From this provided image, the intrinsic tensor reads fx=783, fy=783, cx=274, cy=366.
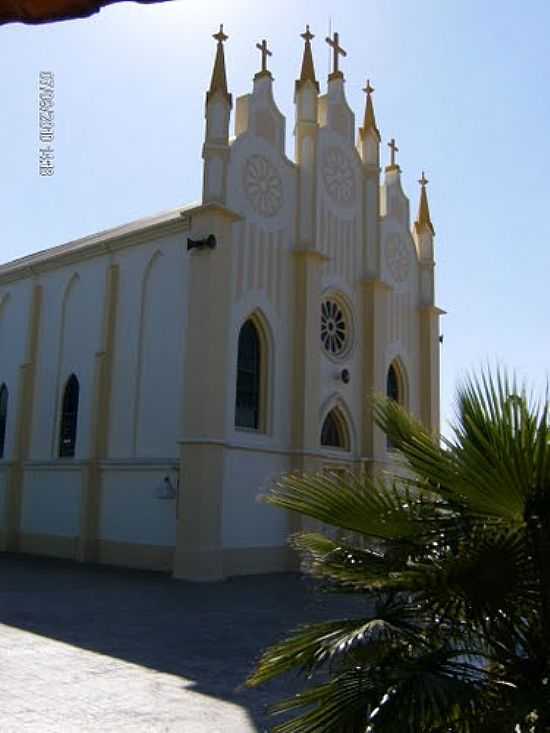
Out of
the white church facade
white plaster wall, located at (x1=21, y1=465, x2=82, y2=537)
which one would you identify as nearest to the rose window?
the white church facade

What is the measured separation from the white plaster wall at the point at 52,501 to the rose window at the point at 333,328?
26.4 ft

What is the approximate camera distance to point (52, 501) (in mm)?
22578

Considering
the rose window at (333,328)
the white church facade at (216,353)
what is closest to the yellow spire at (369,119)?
the white church facade at (216,353)

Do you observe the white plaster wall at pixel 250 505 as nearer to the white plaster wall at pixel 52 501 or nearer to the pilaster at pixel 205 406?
the pilaster at pixel 205 406

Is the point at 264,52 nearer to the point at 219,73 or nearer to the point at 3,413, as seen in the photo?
the point at 219,73

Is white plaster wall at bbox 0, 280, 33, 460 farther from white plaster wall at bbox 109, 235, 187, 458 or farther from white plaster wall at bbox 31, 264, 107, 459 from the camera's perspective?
white plaster wall at bbox 109, 235, 187, 458

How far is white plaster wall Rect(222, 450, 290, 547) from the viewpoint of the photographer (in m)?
18.9

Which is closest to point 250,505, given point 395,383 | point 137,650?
point 395,383

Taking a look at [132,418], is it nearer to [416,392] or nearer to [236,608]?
[236,608]

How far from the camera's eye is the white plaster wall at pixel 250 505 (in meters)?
18.9

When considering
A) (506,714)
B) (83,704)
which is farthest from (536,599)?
(83,704)

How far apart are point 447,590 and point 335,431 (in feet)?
65.7

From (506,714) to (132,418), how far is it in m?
18.1

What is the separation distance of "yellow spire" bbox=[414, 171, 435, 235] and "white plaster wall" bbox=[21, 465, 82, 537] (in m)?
15.1
